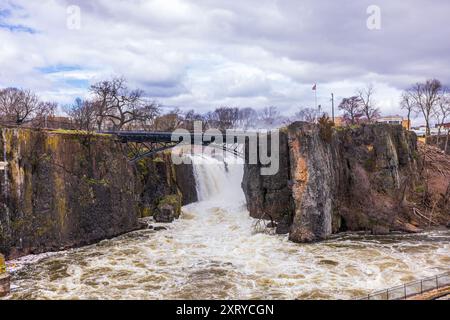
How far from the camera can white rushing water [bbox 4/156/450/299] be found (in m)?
17.7

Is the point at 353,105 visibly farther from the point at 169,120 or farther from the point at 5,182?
the point at 5,182

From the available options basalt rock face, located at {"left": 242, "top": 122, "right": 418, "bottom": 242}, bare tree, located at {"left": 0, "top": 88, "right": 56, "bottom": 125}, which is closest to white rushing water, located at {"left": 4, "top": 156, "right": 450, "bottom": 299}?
basalt rock face, located at {"left": 242, "top": 122, "right": 418, "bottom": 242}

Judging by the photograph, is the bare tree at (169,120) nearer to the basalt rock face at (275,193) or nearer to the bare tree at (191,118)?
the bare tree at (191,118)

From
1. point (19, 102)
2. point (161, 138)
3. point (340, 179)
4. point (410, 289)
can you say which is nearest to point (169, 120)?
point (19, 102)

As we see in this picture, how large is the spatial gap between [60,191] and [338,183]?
18805mm

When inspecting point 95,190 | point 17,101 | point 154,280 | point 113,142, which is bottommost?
point 154,280

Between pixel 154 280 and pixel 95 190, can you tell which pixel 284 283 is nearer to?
pixel 154 280

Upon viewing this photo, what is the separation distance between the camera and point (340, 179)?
29719mm

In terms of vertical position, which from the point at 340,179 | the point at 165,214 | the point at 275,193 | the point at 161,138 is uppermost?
the point at 161,138

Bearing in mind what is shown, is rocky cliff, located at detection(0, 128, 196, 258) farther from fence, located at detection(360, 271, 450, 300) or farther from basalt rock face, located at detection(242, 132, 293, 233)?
fence, located at detection(360, 271, 450, 300)

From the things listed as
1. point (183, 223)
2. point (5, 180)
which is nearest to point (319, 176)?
point (183, 223)

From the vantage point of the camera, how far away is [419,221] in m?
30.3

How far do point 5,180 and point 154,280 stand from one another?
10007mm
